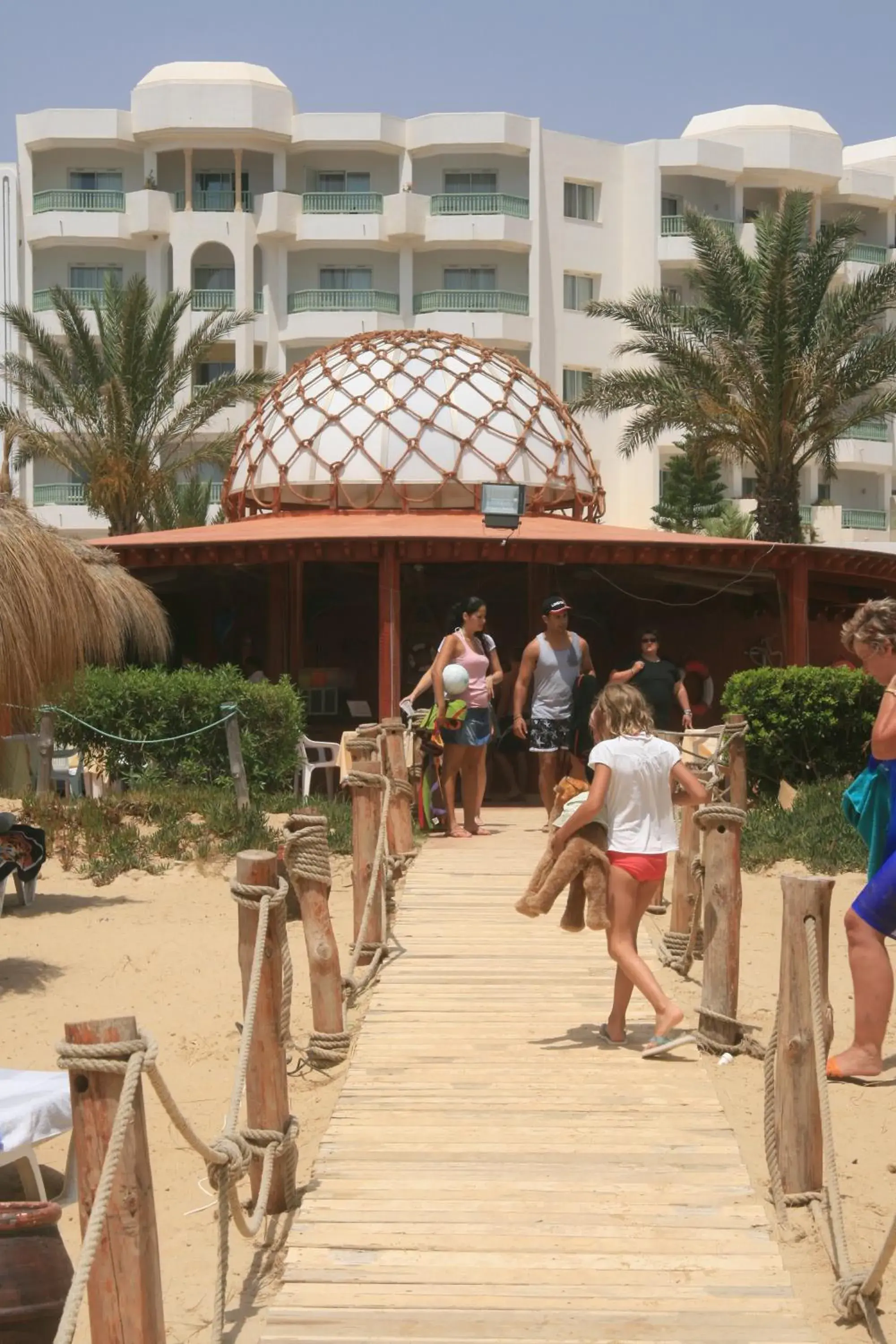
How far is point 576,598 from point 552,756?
8.76 metres

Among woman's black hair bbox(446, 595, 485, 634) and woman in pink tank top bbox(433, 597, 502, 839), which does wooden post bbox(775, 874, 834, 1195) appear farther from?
woman's black hair bbox(446, 595, 485, 634)

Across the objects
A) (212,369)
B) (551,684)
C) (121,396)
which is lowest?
(551,684)

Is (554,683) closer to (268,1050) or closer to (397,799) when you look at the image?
(397,799)

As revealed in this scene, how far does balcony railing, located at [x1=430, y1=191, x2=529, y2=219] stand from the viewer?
135 ft

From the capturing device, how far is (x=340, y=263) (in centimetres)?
4241

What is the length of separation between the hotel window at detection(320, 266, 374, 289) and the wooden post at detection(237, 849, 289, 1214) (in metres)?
37.9

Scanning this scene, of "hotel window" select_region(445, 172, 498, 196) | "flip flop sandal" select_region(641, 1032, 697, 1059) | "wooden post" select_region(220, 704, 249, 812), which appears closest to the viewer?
"flip flop sandal" select_region(641, 1032, 697, 1059)

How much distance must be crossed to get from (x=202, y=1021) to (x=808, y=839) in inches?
182

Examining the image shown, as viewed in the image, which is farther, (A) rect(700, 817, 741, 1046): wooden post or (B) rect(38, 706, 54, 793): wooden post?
(B) rect(38, 706, 54, 793): wooden post

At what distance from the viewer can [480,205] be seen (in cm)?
4144

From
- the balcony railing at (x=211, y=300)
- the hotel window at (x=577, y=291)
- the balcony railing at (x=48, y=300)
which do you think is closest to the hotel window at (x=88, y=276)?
the balcony railing at (x=48, y=300)

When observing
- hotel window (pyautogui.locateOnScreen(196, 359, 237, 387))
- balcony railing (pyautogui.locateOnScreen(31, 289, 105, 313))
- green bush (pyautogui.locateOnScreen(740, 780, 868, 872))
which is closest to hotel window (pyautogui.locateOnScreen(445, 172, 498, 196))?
hotel window (pyautogui.locateOnScreen(196, 359, 237, 387))

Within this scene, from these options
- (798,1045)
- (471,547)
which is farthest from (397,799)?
(798,1045)

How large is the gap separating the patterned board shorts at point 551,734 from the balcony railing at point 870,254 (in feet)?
118
